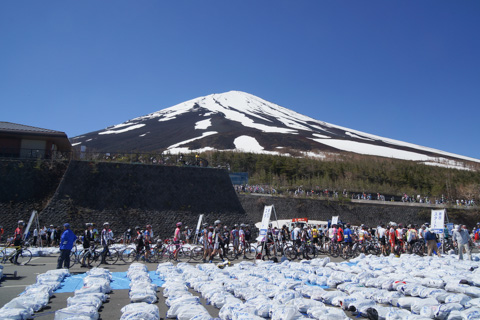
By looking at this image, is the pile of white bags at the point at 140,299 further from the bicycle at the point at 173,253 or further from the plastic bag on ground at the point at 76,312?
the bicycle at the point at 173,253

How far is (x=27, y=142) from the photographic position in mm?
26391

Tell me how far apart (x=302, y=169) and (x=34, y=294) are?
45.9m

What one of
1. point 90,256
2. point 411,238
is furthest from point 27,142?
point 411,238

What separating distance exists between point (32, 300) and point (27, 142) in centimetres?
2320

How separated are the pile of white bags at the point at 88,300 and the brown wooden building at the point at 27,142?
20.2 metres

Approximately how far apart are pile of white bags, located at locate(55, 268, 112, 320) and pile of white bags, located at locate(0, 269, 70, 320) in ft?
2.04

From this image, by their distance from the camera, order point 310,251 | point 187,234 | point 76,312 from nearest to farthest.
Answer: point 76,312 → point 310,251 → point 187,234

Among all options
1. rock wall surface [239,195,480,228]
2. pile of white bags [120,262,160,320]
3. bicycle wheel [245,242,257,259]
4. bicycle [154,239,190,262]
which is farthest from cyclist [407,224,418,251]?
rock wall surface [239,195,480,228]

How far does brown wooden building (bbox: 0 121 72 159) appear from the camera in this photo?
25.7 meters

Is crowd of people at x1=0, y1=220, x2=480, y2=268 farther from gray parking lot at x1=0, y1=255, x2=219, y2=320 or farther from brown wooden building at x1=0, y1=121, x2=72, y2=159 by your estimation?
brown wooden building at x1=0, y1=121, x2=72, y2=159

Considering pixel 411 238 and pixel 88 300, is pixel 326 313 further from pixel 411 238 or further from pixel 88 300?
pixel 411 238

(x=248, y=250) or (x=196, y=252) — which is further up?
(x=196, y=252)

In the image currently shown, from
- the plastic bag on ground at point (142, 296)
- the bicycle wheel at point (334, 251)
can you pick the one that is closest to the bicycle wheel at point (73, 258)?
the plastic bag on ground at point (142, 296)

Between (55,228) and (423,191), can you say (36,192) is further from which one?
(423,191)
